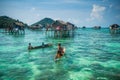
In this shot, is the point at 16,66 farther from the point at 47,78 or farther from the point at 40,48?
the point at 40,48

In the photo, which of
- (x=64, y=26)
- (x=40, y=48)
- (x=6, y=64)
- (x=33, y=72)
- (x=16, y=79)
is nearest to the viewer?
(x=16, y=79)

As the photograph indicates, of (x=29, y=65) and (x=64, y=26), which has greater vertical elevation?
(x=64, y=26)

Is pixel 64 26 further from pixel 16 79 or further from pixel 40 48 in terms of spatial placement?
pixel 16 79

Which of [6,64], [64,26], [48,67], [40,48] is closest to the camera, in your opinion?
[48,67]

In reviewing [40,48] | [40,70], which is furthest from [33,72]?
[40,48]

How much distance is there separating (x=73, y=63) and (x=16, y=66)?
6441 mm

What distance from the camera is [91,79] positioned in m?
13.1

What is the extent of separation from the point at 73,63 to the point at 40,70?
446cm

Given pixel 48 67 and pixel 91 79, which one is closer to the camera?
pixel 91 79

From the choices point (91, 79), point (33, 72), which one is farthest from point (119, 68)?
point (33, 72)

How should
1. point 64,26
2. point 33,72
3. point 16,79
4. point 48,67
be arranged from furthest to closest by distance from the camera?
point 64,26, point 48,67, point 33,72, point 16,79

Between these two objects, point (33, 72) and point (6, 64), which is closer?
point (33, 72)

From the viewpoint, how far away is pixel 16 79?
1295 centimetres

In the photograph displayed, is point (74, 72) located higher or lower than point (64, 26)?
lower
